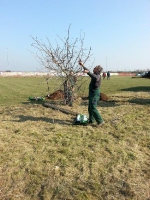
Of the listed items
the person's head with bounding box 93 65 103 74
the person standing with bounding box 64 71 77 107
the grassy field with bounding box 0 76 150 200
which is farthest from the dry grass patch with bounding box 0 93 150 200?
the person standing with bounding box 64 71 77 107

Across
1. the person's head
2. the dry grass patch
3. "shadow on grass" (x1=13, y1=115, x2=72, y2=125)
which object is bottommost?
the dry grass patch

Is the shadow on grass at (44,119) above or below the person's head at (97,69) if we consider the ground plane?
below

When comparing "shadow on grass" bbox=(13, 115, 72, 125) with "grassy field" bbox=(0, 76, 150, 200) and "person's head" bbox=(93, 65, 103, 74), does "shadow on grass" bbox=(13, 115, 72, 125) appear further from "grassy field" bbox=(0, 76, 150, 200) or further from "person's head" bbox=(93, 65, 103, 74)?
"person's head" bbox=(93, 65, 103, 74)

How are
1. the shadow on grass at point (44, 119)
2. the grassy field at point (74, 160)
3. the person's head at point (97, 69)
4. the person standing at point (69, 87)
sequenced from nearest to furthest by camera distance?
the grassy field at point (74, 160)
the person's head at point (97, 69)
the shadow on grass at point (44, 119)
the person standing at point (69, 87)

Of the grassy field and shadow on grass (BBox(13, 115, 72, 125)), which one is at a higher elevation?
shadow on grass (BBox(13, 115, 72, 125))

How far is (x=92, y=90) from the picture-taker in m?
6.41

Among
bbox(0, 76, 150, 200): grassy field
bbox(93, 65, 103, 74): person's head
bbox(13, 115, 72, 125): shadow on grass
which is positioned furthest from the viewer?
bbox(13, 115, 72, 125): shadow on grass

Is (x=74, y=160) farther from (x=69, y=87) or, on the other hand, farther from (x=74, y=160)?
(x=69, y=87)

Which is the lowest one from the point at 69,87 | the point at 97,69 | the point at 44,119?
the point at 44,119

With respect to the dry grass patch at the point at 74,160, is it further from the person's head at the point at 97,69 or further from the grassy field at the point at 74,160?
the person's head at the point at 97,69

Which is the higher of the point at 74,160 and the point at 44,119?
the point at 44,119

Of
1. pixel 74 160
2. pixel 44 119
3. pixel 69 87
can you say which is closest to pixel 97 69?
pixel 44 119

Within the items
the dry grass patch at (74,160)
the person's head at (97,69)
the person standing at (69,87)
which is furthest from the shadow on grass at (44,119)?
the person standing at (69,87)

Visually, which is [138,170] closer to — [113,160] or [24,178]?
[113,160]
